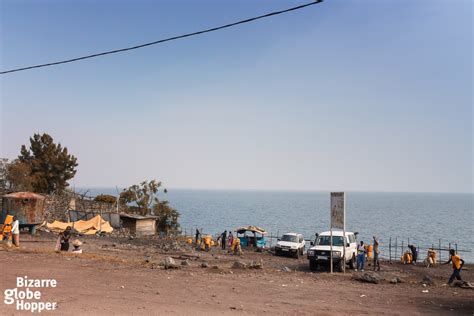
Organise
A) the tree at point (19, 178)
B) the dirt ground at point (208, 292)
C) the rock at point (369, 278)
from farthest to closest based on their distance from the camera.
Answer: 1. the tree at point (19, 178)
2. the rock at point (369, 278)
3. the dirt ground at point (208, 292)

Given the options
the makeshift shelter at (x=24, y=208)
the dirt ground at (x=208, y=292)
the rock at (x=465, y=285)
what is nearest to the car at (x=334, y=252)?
the dirt ground at (x=208, y=292)

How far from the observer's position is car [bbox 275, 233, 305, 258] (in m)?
32.8

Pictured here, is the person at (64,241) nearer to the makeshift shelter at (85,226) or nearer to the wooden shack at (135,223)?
the makeshift shelter at (85,226)

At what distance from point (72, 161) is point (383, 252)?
48083 mm

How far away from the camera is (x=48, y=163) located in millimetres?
65688

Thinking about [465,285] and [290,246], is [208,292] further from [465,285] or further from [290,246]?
[290,246]

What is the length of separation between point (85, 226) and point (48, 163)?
27.4 meters

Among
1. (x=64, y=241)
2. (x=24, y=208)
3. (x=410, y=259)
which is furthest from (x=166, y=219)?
(x=64, y=241)

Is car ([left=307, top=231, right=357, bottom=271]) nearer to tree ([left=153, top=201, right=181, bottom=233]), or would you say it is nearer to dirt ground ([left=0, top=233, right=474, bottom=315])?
dirt ground ([left=0, top=233, right=474, bottom=315])

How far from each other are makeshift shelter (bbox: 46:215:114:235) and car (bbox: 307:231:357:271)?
26438mm

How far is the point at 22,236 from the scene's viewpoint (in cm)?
3300

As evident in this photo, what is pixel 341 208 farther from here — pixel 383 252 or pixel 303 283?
pixel 383 252

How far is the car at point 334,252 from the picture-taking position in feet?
74.5

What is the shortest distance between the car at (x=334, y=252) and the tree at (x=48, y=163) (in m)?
50.4
